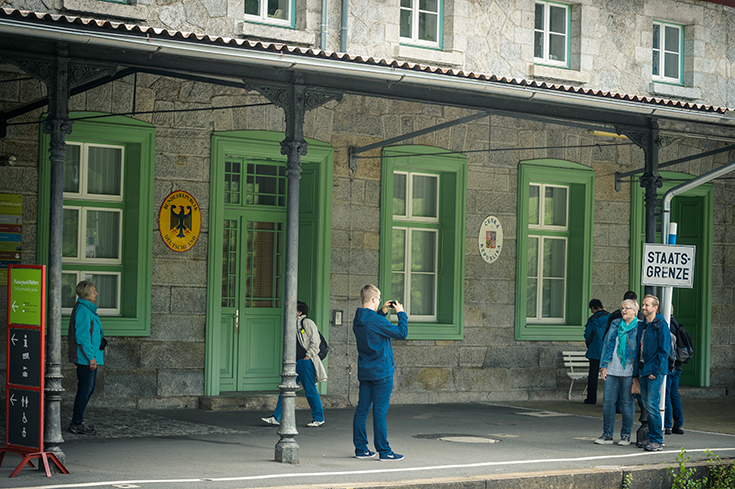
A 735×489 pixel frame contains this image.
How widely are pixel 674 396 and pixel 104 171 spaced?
301 inches

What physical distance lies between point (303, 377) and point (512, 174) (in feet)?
18.9

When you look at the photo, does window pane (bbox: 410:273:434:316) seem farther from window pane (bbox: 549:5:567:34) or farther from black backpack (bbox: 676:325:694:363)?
window pane (bbox: 549:5:567:34)

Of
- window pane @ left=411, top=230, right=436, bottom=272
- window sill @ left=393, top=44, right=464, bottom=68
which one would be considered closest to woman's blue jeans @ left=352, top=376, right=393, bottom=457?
window pane @ left=411, top=230, right=436, bottom=272

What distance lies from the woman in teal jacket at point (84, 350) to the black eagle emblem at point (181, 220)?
2.44m

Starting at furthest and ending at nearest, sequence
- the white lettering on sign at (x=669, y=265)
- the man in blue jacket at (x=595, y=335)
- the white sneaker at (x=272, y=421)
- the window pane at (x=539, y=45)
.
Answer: the window pane at (x=539, y=45) < the man in blue jacket at (x=595, y=335) < the white sneaker at (x=272, y=421) < the white lettering on sign at (x=669, y=265)

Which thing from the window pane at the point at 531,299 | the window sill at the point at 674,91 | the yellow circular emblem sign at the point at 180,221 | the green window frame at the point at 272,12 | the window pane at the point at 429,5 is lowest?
the window pane at the point at 531,299

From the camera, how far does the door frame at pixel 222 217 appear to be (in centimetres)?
1320

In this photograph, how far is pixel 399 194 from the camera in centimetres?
1507

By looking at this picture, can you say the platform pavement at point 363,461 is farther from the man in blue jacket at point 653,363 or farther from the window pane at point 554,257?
the window pane at point 554,257

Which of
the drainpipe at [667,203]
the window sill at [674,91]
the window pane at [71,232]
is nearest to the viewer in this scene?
the drainpipe at [667,203]

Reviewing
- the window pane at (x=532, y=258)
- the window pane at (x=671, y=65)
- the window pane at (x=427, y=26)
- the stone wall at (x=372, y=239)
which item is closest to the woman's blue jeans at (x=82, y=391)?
the stone wall at (x=372, y=239)

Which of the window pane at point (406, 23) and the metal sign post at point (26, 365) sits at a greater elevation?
the window pane at point (406, 23)

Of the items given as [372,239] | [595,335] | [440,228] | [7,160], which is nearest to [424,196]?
[440,228]

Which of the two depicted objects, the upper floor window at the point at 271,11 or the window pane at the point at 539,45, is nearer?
the upper floor window at the point at 271,11
